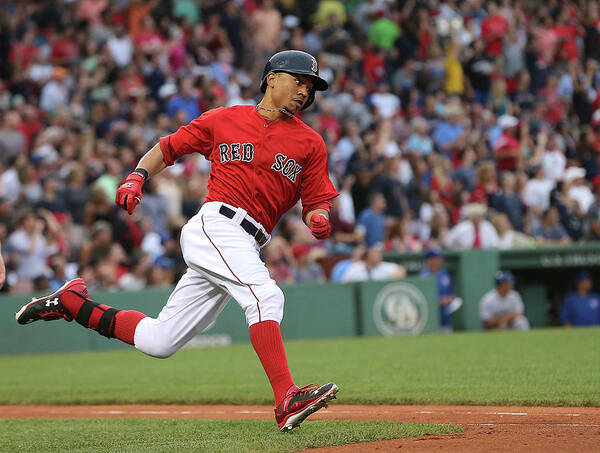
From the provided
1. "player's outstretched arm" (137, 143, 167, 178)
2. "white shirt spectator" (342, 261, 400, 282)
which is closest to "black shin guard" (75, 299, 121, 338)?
"player's outstretched arm" (137, 143, 167, 178)

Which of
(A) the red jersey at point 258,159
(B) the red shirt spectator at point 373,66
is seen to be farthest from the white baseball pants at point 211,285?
(B) the red shirt spectator at point 373,66

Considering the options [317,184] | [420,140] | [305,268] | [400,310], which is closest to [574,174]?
[420,140]

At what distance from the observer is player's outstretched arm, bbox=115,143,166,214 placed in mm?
5625

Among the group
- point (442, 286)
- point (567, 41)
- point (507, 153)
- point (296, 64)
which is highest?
point (567, 41)

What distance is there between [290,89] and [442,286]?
952 centimetres

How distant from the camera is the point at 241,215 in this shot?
5.77m

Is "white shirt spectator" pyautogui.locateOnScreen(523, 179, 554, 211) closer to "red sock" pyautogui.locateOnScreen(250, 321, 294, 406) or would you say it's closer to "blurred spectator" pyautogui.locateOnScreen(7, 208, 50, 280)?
"blurred spectator" pyautogui.locateOnScreen(7, 208, 50, 280)

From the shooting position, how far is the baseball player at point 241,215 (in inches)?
219

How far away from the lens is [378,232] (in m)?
15.9

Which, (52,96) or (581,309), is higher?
(52,96)

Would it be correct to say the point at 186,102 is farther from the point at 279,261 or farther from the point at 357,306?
the point at 357,306

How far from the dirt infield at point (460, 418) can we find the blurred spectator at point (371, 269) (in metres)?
7.20

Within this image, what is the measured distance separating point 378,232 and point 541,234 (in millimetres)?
2767

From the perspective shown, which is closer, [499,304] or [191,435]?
[191,435]
